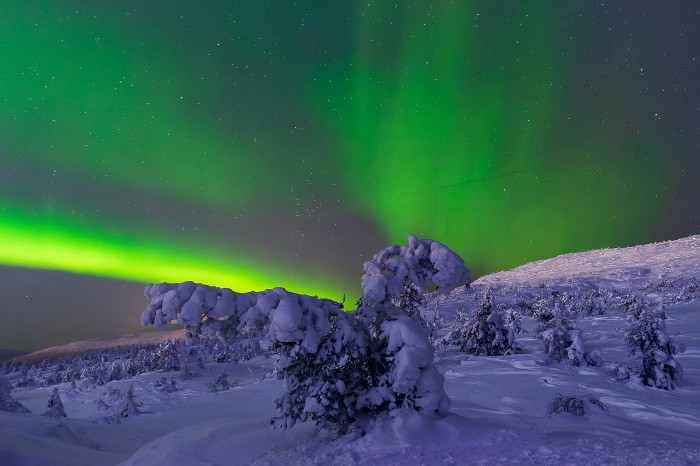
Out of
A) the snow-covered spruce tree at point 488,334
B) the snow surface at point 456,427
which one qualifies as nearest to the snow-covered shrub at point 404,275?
the snow surface at point 456,427

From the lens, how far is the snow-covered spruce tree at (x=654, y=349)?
14.2m

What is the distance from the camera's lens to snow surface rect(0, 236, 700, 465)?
6152 mm

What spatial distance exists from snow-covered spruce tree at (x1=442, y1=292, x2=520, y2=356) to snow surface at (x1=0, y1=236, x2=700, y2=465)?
1020 millimetres

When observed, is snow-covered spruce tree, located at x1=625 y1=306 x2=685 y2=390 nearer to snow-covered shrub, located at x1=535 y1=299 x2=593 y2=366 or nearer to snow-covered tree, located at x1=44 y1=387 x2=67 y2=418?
snow-covered shrub, located at x1=535 y1=299 x2=593 y2=366

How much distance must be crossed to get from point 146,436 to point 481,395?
11.5m

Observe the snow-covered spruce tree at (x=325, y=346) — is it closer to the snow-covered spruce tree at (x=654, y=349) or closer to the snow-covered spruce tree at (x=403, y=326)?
the snow-covered spruce tree at (x=403, y=326)

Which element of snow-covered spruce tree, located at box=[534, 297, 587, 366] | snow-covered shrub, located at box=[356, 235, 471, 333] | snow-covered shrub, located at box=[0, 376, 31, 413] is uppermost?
snow-covered shrub, located at box=[356, 235, 471, 333]

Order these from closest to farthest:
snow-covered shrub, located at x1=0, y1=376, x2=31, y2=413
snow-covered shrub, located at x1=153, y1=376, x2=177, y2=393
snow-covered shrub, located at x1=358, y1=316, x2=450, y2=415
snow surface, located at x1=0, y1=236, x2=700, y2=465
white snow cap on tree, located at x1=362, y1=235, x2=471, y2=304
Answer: snow surface, located at x1=0, y1=236, x2=700, y2=465
snow-covered shrub, located at x1=358, y1=316, x2=450, y2=415
white snow cap on tree, located at x1=362, y1=235, x2=471, y2=304
snow-covered shrub, located at x1=0, y1=376, x2=31, y2=413
snow-covered shrub, located at x1=153, y1=376, x2=177, y2=393

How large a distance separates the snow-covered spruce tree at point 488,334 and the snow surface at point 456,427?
1.02 metres

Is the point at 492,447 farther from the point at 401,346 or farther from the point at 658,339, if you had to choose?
the point at 658,339

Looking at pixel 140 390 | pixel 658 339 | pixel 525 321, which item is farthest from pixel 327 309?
pixel 525 321

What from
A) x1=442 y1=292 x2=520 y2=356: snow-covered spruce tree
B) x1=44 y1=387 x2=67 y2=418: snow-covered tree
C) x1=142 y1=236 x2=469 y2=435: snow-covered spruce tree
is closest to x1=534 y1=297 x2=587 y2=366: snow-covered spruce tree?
x1=442 y1=292 x2=520 y2=356: snow-covered spruce tree

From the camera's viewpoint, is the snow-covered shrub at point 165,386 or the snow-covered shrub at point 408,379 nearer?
the snow-covered shrub at point 408,379

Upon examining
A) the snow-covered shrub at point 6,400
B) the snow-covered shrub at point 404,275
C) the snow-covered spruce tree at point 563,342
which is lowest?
the snow-covered shrub at point 6,400
